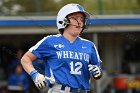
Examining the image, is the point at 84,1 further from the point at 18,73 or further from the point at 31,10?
the point at 18,73

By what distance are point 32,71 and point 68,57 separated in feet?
1.24

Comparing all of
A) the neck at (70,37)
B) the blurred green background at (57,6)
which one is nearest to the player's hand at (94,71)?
the neck at (70,37)

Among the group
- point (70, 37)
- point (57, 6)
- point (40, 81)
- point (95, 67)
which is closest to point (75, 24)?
point (70, 37)

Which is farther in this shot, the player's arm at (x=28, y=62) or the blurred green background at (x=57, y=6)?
the blurred green background at (x=57, y=6)

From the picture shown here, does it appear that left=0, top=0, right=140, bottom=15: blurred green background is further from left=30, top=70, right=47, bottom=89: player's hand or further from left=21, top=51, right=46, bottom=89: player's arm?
left=30, top=70, right=47, bottom=89: player's hand

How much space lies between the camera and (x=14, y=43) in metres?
15.8

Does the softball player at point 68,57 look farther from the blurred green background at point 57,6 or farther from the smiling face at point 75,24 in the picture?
the blurred green background at point 57,6

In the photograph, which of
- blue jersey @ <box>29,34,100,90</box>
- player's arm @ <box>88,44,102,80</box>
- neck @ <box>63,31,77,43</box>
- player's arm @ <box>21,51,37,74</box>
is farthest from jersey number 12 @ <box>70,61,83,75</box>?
player's arm @ <box>21,51,37,74</box>

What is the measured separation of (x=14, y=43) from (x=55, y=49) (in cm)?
1102

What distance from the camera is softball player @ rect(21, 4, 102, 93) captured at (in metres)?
4.84

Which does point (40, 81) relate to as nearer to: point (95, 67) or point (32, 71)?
point (32, 71)

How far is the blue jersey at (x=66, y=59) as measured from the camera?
484cm

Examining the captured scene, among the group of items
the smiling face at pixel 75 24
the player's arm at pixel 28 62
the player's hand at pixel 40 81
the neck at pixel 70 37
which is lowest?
the player's hand at pixel 40 81

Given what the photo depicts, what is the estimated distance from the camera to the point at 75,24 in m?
4.92
